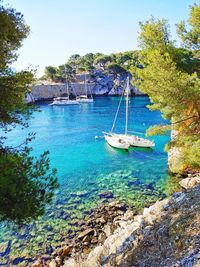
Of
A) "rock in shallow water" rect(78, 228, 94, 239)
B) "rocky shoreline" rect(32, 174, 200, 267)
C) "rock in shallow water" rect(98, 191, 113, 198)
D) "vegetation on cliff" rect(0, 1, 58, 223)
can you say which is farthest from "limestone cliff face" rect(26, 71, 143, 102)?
"vegetation on cliff" rect(0, 1, 58, 223)

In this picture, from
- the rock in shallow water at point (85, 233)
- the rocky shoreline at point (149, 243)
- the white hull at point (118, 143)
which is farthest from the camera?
the white hull at point (118, 143)

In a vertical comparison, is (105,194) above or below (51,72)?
below

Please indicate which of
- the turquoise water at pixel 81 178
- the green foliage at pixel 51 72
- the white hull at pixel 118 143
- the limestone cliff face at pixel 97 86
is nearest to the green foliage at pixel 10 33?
the turquoise water at pixel 81 178

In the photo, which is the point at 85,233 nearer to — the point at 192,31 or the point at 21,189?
the point at 21,189

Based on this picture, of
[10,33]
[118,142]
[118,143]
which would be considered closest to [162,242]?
[10,33]

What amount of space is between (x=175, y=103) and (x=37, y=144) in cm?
2407

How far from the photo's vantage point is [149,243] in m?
7.77

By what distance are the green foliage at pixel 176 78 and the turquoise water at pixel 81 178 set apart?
520 centimetres

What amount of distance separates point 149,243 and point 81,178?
1409 centimetres

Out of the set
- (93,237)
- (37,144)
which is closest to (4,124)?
(93,237)

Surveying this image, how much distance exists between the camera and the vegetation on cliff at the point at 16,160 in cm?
598

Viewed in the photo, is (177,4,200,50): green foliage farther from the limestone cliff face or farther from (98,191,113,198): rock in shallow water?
the limestone cliff face

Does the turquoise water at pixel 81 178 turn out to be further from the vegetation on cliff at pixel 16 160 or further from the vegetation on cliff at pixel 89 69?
the vegetation on cliff at pixel 89 69

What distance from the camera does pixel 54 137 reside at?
37156mm
